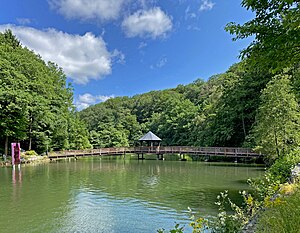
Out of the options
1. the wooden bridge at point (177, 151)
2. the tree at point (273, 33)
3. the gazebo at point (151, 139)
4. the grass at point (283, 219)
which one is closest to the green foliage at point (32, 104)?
the wooden bridge at point (177, 151)

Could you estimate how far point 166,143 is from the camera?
4866cm

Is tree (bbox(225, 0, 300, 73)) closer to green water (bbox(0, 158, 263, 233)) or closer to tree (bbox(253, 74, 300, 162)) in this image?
green water (bbox(0, 158, 263, 233))

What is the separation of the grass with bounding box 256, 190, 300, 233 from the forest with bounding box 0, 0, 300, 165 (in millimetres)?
2256

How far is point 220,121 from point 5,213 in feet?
88.3

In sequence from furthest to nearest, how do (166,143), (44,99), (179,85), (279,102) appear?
1. (179,85)
2. (166,143)
3. (44,99)
4. (279,102)

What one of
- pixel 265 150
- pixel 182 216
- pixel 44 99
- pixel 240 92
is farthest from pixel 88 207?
pixel 240 92

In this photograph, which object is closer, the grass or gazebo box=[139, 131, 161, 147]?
the grass

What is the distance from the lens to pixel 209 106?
38938mm

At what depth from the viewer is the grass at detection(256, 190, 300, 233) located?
293 cm

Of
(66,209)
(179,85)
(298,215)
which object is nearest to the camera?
(298,215)

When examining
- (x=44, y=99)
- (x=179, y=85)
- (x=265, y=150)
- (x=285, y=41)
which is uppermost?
(x=179, y=85)

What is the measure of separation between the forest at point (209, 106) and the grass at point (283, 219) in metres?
2.26

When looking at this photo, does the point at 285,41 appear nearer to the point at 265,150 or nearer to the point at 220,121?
the point at 265,150

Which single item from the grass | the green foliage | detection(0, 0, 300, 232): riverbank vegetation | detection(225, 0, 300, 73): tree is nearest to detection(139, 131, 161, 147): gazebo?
detection(0, 0, 300, 232): riverbank vegetation
